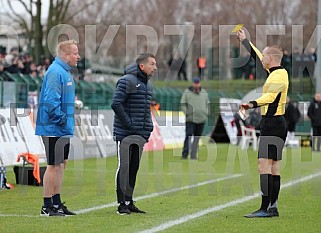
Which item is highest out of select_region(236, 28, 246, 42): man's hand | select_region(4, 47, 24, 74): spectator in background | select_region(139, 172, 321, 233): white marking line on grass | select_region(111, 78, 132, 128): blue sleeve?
select_region(236, 28, 246, 42): man's hand

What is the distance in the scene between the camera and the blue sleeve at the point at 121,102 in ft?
37.2

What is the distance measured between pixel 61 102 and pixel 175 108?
21.7 m

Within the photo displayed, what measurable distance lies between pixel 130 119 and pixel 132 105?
203mm

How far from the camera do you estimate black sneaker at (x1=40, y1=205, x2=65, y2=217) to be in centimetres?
1105

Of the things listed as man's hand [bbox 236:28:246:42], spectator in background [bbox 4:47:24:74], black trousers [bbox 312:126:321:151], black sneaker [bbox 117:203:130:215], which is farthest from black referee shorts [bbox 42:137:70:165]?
black trousers [bbox 312:126:321:151]

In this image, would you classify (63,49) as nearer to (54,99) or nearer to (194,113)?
(54,99)

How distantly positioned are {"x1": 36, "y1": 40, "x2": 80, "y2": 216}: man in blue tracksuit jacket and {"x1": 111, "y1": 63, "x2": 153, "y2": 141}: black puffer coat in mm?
627

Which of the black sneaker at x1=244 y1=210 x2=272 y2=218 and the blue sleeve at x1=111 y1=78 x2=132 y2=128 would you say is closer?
the black sneaker at x1=244 y1=210 x2=272 y2=218

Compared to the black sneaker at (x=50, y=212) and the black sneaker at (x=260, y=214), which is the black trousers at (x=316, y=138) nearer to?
the black sneaker at (x=260, y=214)

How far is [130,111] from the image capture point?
1155 centimetres

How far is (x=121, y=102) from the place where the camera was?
37.3 ft

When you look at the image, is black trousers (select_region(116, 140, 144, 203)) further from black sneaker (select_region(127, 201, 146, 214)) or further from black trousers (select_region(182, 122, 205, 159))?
black trousers (select_region(182, 122, 205, 159))

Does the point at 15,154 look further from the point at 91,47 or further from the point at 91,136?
the point at 91,47

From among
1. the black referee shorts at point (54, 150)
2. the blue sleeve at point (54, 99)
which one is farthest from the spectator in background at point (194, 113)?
the blue sleeve at point (54, 99)
